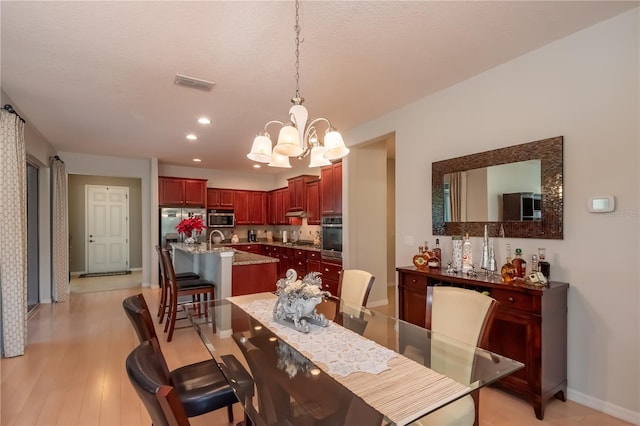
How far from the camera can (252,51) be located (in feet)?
8.21

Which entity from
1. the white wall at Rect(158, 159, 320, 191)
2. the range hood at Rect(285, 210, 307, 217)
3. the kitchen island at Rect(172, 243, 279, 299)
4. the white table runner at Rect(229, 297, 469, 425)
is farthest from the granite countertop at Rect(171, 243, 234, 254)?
the white wall at Rect(158, 159, 320, 191)

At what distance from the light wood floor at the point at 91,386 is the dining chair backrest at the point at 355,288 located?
3.58 feet

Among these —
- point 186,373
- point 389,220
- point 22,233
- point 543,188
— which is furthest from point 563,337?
point 22,233

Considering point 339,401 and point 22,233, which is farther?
point 22,233

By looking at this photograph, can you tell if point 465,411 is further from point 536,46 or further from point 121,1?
point 121,1

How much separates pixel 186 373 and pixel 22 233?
9.43ft

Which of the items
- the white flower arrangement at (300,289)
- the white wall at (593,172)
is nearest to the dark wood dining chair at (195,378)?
the white flower arrangement at (300,289)

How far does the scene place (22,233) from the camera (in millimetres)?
3365

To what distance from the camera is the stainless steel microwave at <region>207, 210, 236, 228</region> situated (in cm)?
748

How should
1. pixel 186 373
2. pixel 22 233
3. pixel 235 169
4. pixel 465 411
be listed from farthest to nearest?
pixel 235 169 → pixel 22 233 → pixel 186 373 → pixel 465 411

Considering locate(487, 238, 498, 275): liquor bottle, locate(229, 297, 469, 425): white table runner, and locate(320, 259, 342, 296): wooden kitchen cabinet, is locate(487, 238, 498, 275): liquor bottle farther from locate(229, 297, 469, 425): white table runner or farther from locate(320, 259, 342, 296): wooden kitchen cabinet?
locate(320, 259, 342, 296): wooden kitchen cabinet

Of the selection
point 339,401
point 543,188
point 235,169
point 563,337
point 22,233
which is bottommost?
point 563,337

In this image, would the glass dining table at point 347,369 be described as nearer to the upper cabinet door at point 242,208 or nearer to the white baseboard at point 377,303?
the white baseboard at point 377,303

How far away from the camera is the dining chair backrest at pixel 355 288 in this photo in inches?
97.8
